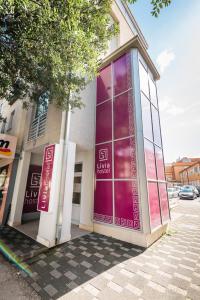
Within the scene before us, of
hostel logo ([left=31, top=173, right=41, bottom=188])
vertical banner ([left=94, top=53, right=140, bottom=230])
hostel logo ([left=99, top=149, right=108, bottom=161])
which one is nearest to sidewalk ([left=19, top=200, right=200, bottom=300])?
vertical banner ([left=94, top=53, right=140, bottom=230])

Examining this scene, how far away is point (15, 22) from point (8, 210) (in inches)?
298

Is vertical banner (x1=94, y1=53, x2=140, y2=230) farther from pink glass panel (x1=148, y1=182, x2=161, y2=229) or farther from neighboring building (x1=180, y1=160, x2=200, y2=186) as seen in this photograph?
neighboring building (x1=180, y1=160, x2=200, y2=186)

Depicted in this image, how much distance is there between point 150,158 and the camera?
6105 mm

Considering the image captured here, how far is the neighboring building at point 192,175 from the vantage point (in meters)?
35.2

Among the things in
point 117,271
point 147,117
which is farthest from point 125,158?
point 117,271

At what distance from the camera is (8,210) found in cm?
709

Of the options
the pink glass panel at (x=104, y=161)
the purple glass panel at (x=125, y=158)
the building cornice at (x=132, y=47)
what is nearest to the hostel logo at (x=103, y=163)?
the pink glass panel at (x=104, y=161)

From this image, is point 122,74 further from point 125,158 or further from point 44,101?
point 125,158

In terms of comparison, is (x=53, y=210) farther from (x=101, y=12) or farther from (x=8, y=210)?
(x=101, y=12)

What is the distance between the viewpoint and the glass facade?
5570 mm

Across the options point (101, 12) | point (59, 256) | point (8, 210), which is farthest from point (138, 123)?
point (8, 210)

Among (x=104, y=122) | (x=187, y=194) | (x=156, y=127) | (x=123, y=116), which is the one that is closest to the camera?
(x=123, y=116)

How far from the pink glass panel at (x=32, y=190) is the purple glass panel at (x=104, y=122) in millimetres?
4262

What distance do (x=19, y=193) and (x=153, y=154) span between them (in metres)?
6.61
